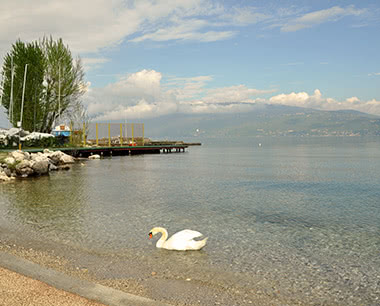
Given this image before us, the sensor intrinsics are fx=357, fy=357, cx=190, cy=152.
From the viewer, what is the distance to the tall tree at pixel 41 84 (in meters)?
56.4

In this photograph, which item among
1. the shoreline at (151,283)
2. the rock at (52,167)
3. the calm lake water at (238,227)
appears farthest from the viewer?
the rock at (52,167)

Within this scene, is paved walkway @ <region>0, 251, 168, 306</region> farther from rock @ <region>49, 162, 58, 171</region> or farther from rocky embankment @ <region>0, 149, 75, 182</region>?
rock @ <region>49, 162, 58, 171</region>

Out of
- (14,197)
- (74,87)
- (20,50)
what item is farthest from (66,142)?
(14,197)

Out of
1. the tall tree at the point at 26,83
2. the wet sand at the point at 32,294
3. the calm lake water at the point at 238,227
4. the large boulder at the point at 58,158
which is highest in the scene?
the tall tree at the point at 26,83

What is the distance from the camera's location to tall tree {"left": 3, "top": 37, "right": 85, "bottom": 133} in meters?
56.4

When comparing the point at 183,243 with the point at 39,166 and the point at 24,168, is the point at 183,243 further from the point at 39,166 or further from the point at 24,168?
the point at 39,166

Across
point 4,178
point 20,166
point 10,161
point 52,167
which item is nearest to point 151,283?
point 4,178

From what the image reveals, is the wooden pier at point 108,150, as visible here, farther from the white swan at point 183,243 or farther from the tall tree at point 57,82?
the white swan at point 183,243

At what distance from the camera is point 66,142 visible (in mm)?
60125

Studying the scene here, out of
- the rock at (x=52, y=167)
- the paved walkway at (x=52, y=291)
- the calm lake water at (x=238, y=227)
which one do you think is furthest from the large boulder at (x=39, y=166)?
the paved walkway at (x=52, y=291)

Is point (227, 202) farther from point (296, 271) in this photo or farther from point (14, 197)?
point (14, 197)

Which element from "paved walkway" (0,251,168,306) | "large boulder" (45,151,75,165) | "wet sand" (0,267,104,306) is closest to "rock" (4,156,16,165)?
"large boulder" (45,151,75,165)

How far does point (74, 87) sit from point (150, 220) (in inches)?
2150

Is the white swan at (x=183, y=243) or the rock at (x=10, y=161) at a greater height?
the rock at (x=10, y=161)
